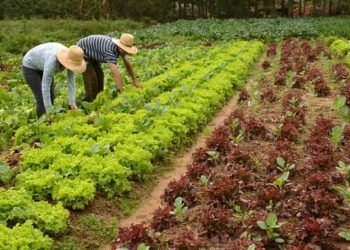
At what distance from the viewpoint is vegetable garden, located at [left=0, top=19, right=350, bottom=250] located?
4.90 metres

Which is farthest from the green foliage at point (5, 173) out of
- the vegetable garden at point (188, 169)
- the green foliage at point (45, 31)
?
the green foliage at point (45, 31)

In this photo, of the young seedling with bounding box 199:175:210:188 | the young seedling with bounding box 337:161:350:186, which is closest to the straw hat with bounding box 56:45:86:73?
the young seedling with bounding box 199:175:210:188

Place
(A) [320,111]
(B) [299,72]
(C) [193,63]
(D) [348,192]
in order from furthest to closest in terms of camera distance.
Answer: (C) [193,63] < (B) [299,72] < (A) [320,111] < (D) [348,192]

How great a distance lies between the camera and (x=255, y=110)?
10297mm

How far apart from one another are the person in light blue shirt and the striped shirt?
4.53 ft

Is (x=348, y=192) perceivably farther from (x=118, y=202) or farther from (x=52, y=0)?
(x=52, y=0)

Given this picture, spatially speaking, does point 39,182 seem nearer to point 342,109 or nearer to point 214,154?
point 214,154

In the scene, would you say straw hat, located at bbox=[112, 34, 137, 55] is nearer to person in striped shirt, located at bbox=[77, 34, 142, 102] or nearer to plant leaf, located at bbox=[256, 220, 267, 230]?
person in striped shirt, located at bbox=[77, 34, 142, 102]

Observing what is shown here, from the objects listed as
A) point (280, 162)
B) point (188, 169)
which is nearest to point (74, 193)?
point (188, 169)

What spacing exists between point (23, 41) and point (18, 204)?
18.7m

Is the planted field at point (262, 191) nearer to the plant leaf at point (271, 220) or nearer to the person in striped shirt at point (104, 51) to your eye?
the plant leaf at point (271, 220)

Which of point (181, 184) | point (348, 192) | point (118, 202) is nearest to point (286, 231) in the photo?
point (348, 192)

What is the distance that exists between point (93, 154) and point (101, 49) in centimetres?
313

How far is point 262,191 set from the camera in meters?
5.75
